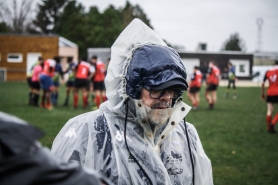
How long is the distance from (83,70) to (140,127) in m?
13.0

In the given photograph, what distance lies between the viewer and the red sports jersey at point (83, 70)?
1508cm

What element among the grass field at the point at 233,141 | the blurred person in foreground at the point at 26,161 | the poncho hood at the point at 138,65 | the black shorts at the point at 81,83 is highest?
the poncho hood at the point at 138,65

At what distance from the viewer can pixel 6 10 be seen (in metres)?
45.6

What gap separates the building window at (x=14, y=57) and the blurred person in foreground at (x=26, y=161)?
1459 inches

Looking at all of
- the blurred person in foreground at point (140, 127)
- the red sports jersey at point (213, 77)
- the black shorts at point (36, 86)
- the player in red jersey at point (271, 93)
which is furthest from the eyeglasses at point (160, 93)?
the red sports jersey at point (213, 77)

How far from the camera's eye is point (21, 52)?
36.2 meters

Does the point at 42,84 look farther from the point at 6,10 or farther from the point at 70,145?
the point at 6,10

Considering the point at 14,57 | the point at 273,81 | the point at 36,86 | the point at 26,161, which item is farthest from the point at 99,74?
the point at 14,57

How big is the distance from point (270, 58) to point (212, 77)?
54319 millimetres

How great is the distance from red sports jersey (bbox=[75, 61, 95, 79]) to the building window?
901 inches

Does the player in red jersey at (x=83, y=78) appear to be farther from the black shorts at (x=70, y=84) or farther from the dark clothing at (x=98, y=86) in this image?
the black shorts at (x=70, y=84)

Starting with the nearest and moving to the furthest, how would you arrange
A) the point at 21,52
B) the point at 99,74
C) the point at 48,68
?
the point at 48,68, the point at 99,74, the point at 21,52

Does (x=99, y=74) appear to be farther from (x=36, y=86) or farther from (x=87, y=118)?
(x=87, y=118)

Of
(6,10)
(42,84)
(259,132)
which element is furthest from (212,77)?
(6,10)
